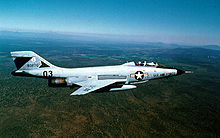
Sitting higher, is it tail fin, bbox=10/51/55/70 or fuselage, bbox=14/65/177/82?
tail fin, bbox=10/51/55/70

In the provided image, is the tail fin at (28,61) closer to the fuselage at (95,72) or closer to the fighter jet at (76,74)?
the fighter jet at (76,74)

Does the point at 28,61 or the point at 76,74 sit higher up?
the point at 28,61

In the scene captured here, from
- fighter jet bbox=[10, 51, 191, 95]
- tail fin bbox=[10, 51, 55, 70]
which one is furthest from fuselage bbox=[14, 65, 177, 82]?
tail fin bbox=[10, 51, 55, 70]

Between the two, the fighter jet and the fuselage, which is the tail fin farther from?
the fuselage

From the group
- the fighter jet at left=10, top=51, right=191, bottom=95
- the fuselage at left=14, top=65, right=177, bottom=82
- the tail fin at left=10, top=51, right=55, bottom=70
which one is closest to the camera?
the tail fin at left=10, top=51, right=55, bottom=70

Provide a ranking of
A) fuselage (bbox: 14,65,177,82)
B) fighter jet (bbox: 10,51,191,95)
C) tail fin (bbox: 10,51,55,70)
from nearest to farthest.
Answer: tail fin (bbox: 10,51,55,70) < fighter jet (bbox: 10,51,191,95) < fuselage (bbox: 14,65,177,82)

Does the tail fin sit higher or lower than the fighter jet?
higher

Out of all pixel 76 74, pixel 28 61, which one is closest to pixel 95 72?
pixel 76 74

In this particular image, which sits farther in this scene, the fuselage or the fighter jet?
the fuselage

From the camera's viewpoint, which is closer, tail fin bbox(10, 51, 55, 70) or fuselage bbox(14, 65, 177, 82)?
tail fin bbox(10, 51, 55, 70)

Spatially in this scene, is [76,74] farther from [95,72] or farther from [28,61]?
[28,61]

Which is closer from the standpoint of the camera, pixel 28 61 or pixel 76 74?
pixel 28 61

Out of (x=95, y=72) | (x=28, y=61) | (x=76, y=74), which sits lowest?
(x=76, y=74)

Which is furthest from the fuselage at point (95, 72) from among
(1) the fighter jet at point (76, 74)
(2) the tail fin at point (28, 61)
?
(2) the tail fin at point (28, 61)
